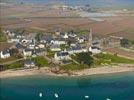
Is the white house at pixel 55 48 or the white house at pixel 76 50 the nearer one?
the white house at pixel 76 50

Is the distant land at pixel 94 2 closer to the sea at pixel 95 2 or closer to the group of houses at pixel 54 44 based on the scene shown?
the sea at pixel 95 2

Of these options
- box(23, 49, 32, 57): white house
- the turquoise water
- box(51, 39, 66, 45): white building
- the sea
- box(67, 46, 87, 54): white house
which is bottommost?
the sea

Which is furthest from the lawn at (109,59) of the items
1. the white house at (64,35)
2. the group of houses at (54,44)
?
the white house at (64,35)

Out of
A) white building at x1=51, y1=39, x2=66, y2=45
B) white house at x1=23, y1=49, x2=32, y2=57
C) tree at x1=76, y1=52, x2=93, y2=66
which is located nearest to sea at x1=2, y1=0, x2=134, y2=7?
white building at x1=51, y1=39, x2=66, y2=45

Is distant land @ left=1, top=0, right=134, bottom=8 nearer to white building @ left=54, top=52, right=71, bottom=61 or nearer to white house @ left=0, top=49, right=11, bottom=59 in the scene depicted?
white building @ left=54, top=52, right=71, bottom=61

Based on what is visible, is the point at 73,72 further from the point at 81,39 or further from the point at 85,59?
the point at 81,39

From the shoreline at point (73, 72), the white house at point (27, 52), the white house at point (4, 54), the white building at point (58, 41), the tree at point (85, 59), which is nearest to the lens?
the shoreline at point (73, 72)

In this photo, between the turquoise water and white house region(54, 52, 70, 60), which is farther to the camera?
white house region(54, 52, 70, 60)
